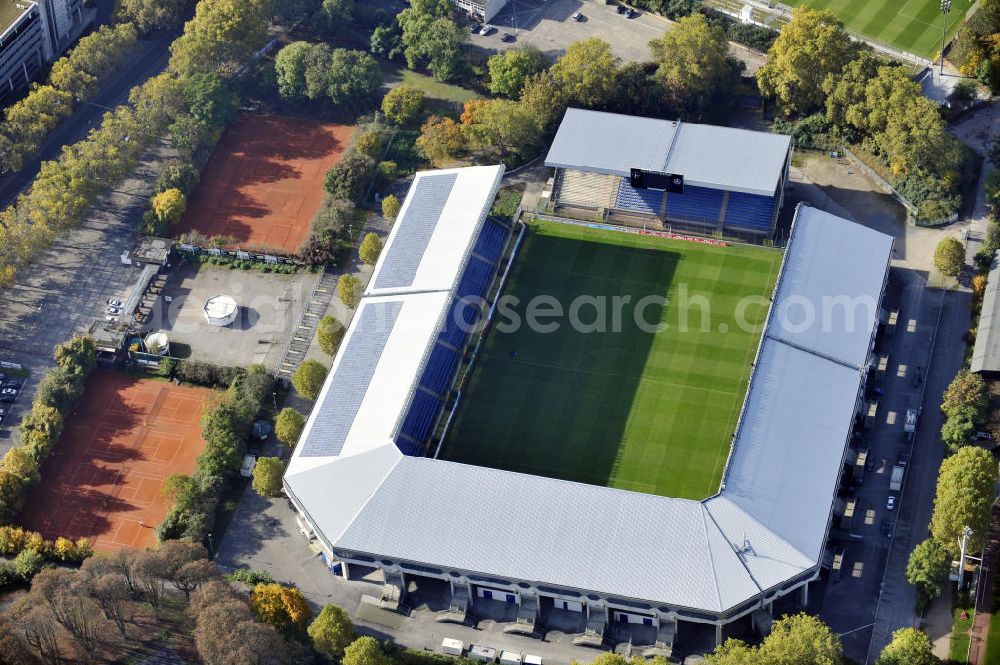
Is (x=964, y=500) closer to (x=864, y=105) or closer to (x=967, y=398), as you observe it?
(x=967, y=398)

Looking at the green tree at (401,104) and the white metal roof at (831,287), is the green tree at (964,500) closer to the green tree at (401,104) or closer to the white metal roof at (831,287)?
the white metal roof at (831,287)

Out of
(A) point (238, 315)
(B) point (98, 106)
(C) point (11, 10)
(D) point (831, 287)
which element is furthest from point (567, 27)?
(C) point (11, 10)

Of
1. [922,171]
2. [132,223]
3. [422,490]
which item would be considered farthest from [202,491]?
[922,171]

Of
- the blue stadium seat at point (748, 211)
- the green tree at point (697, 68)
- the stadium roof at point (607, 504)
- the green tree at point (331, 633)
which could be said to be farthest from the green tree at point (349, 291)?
the green tree at point (697, 68)

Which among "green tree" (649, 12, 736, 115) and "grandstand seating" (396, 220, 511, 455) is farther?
"green tree" (649, 12, 736, 115)

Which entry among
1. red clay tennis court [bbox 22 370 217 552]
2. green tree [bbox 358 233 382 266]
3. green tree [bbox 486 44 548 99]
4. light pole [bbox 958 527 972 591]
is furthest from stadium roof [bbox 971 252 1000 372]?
red clay tennis court [bbox 22 370 217 552]

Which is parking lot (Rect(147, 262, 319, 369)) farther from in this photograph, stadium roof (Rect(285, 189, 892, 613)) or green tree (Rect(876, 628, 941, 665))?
green tree (Rect(876, 628, 941, 665))
